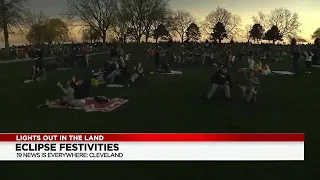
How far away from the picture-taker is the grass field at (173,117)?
4.98 m

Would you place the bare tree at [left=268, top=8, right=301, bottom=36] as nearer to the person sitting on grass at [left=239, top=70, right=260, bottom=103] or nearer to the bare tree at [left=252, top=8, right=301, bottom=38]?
the bare tree at [left=252, top=8, right=301, bottom=38]

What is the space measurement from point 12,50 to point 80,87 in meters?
20.8

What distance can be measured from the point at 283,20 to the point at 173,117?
342cm

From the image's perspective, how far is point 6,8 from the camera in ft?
97.0

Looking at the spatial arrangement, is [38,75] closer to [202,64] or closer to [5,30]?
[202,64]

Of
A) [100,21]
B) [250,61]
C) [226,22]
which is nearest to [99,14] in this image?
[100,21]

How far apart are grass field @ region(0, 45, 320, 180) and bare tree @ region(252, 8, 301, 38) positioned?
6.45 ft

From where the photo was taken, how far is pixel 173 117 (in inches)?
324

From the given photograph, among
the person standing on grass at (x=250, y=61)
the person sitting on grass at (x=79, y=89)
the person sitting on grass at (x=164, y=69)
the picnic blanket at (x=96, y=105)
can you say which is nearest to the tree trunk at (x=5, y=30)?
the person sitting on grass at (x=164, y=69)

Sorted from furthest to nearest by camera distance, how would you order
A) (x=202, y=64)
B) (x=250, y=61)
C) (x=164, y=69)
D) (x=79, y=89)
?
(x=164, y=69), (x=202, y=64), (x=250, y=61), (x=79, y=89)

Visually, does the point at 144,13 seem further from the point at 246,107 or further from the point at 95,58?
the point at 246,107

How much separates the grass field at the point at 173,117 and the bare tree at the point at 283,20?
6.45ft
